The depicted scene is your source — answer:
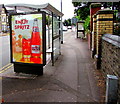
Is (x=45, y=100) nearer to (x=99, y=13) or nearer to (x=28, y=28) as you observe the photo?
(x=28, y=28)

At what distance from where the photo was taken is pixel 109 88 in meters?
2.74

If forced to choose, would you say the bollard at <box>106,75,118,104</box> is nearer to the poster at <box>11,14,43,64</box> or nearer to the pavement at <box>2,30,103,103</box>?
the pavement at <box>2,30,103,103</box>

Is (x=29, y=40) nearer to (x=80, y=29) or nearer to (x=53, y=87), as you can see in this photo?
(x=53, y=87)

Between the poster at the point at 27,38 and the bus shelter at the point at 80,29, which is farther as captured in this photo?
the bus shelter at the point at 80,29

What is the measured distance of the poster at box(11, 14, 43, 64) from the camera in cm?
554

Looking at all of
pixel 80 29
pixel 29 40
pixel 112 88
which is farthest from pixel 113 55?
pixel 80 29

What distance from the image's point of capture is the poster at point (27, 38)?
5535 mm

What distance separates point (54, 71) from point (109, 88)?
12.7 ft

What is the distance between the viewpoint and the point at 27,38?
573 cm

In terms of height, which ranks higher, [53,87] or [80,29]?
[80,29]

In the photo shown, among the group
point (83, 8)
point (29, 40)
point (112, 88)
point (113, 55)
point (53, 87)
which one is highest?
point (83, 8)

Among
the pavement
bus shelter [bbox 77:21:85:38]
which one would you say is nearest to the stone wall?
the pavement

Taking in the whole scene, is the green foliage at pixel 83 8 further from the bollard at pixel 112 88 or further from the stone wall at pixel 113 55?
the bollard at pixel 112 88

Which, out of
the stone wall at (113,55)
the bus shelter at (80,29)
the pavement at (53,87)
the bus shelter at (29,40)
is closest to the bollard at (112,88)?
the stone wall at (113,55)
